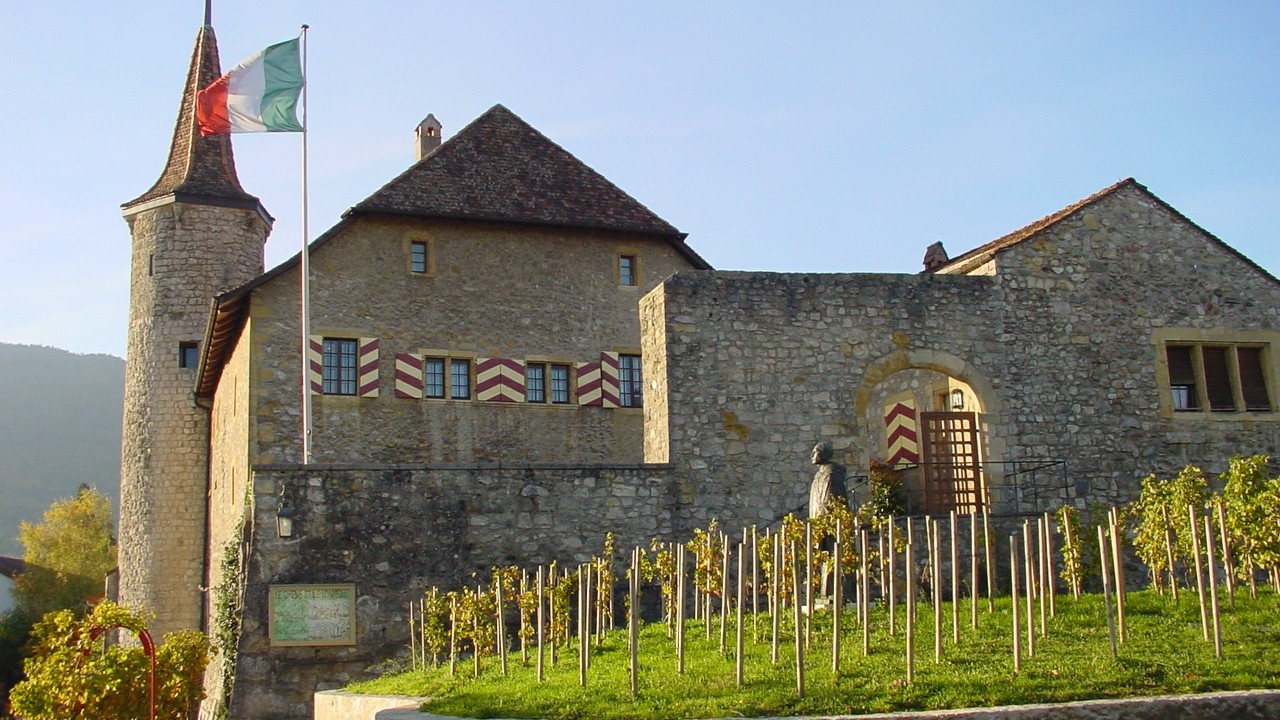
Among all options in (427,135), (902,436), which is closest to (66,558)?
(427,135)

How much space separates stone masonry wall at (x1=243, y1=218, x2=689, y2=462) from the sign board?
20.9 feet

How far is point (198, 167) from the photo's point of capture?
3109 centimetres

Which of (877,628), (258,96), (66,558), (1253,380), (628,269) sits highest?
(258,96)

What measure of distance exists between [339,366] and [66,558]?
109 ft

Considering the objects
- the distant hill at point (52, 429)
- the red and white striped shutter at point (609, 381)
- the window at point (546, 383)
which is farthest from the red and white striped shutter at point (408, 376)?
the distant hill at point (52, 429)

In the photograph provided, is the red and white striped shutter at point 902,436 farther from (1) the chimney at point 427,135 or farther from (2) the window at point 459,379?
(1) the chimney at point 427,135

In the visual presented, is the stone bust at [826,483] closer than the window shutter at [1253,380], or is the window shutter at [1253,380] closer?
the stone bust at [826,483]

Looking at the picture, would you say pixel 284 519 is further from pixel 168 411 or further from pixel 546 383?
pixel 168 411

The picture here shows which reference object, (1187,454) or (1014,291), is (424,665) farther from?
(1187,454)

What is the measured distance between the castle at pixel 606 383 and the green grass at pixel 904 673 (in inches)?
148

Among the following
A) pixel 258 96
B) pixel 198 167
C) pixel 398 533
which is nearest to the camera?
pixel 398 533

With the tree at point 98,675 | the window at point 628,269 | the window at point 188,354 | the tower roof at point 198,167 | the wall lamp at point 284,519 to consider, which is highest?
the tower roof at point 198,167

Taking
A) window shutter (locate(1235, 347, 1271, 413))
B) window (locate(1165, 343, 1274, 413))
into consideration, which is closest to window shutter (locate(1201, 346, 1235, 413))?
window (locate(1165, 343, 1274, 413))

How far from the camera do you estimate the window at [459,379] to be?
24359 millimetres
